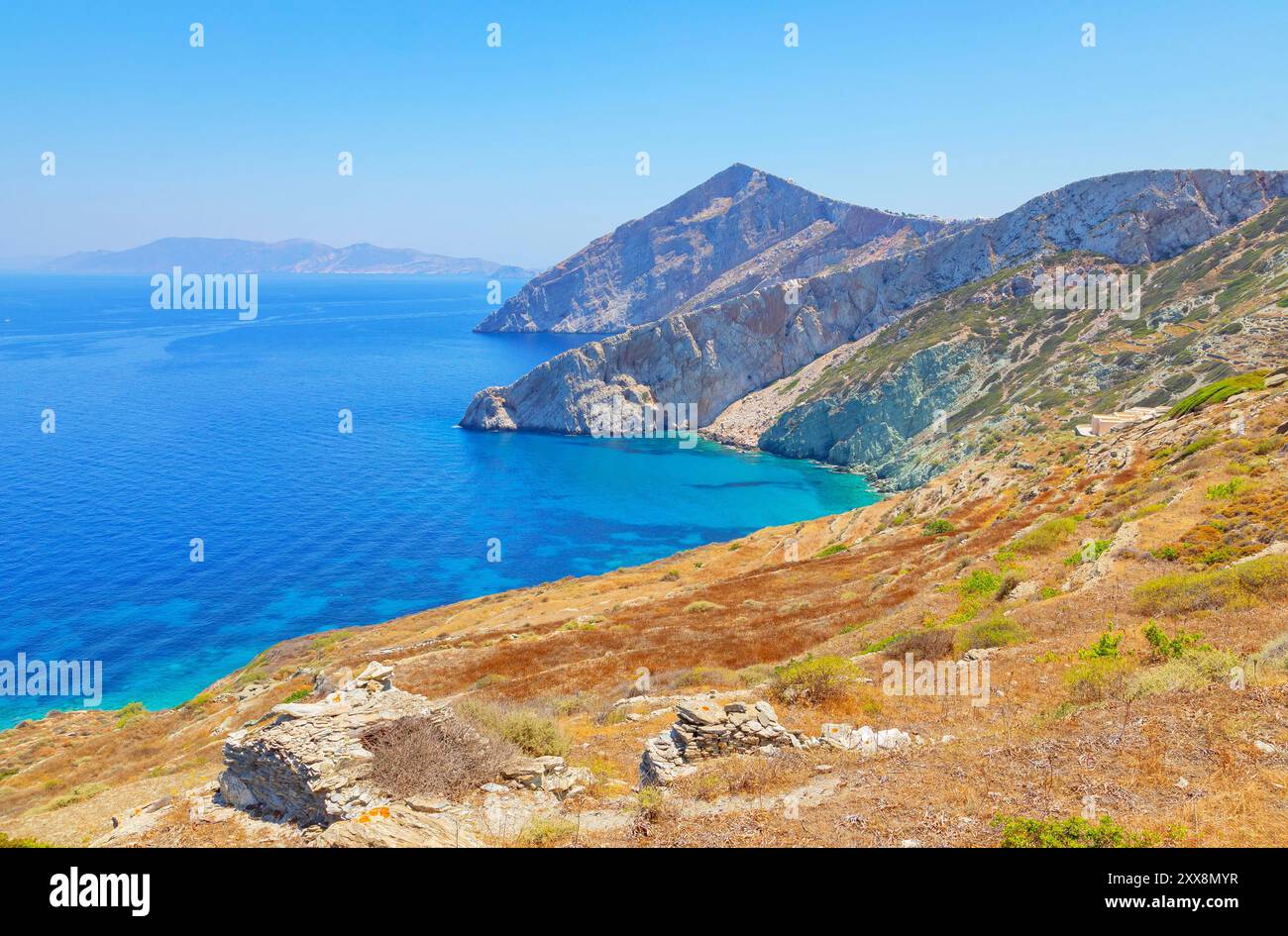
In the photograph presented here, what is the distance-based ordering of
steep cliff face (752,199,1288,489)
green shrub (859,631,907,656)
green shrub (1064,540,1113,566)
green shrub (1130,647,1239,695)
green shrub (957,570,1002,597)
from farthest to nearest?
steep cliff face (752,199,1288,489) < green shrub (957,570,1002,597) < green shrub (1064,540,1113,566) < green shrub (859,631,907,656) < green shrub (1130,647,1239,695)

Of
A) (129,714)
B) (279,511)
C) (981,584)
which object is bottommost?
(129,714)

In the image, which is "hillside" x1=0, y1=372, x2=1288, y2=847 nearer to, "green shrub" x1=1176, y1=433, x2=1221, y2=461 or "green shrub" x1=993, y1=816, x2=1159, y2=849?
"green shrub" x1=993, y1=816, x2=1159, y2=849

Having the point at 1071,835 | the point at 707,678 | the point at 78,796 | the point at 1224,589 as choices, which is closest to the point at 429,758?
the point at 1071,835

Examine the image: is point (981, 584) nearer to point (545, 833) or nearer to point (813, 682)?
point (813, 682)

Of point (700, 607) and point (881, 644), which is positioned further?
point (700, 607)

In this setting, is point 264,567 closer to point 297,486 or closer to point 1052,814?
point 297,486

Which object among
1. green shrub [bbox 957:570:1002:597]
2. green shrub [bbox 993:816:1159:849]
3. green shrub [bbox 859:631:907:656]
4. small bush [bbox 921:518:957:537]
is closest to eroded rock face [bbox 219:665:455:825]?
green shrub [bbox 993:816:1159:849]

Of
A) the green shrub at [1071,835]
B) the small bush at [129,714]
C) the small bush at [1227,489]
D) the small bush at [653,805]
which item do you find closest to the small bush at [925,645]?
the small bush at [653,805]
